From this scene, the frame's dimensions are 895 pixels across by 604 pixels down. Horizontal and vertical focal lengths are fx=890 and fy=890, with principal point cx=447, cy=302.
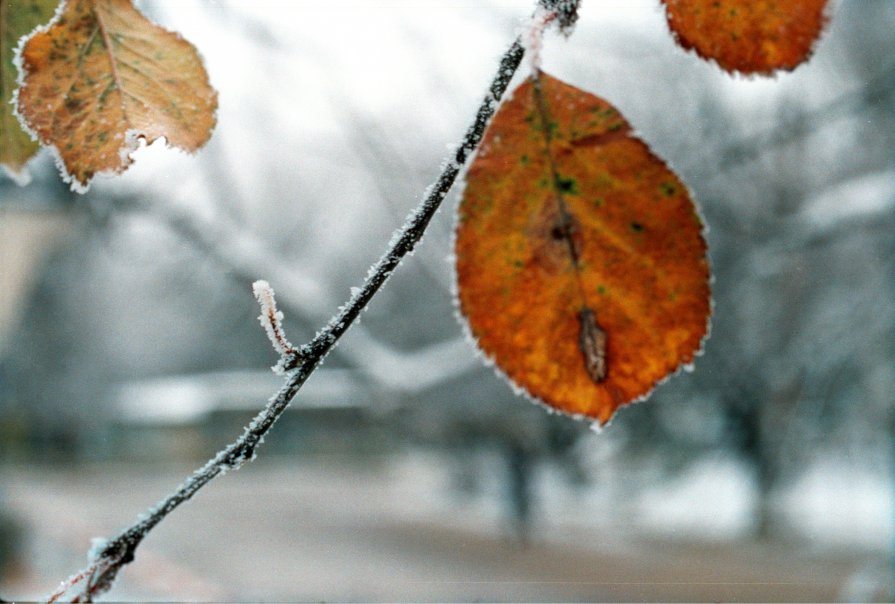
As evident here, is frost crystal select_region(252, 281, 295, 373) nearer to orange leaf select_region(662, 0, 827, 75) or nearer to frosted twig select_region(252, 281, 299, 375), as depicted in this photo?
frosted twig select_region(252, 281, 299, 375)

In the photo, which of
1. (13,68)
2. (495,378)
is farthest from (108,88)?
(495,378)

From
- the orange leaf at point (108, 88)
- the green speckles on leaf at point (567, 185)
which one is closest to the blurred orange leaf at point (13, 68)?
the orange leaf at point (108, 88)

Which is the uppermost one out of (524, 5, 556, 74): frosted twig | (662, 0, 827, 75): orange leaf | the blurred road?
the blurred road

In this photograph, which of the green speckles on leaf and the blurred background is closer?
the green speckles on leaf

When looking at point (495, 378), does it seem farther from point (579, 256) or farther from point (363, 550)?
point (579, 256)

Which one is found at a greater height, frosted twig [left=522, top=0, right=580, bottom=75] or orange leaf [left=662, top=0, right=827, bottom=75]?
orange leaf [left=662, top=0, right=827, bottom=75]

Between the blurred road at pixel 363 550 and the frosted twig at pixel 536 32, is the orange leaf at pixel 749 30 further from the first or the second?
the blurred road at pixel 363 550

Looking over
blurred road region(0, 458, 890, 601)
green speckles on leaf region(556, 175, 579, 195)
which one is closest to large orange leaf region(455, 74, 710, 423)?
green speckles on leaf region(556, 175, 579, 195)
